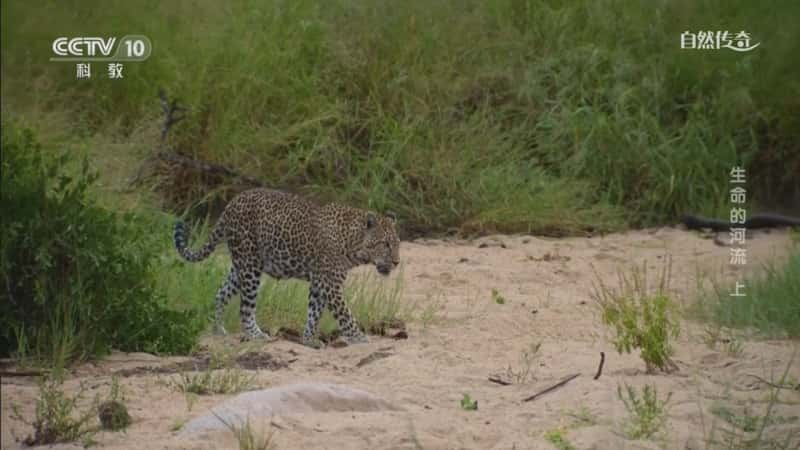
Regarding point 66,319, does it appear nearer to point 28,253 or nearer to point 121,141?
point 28,253

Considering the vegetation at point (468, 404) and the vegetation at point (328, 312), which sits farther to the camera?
the vegetation at point (328, 312)

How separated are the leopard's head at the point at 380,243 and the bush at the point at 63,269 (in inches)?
40.7

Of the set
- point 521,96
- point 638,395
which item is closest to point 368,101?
point 521,96

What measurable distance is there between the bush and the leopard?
2.74 feet

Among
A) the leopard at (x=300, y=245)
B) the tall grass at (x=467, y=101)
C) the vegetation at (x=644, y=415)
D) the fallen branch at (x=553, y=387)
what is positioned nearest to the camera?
the vegetation at (x=644, y=415)

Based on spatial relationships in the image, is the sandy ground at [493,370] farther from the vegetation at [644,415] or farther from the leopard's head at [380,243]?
the leopard's head at [380,243]

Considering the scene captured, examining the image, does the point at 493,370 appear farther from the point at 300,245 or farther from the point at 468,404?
the point at 300,245

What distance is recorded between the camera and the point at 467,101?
6785 millimetres

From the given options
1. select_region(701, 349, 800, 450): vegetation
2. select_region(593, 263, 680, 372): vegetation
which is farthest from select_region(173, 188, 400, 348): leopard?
select_region(701, 349, 800, 450): vegetation

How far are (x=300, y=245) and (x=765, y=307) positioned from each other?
1505 millimetres

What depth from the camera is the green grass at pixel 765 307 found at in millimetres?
5355

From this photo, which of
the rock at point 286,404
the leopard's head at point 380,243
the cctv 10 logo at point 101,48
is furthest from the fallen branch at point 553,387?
the cctv 10 logo at point 101,48

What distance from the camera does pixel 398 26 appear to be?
6527mm

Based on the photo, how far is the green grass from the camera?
5.36m
